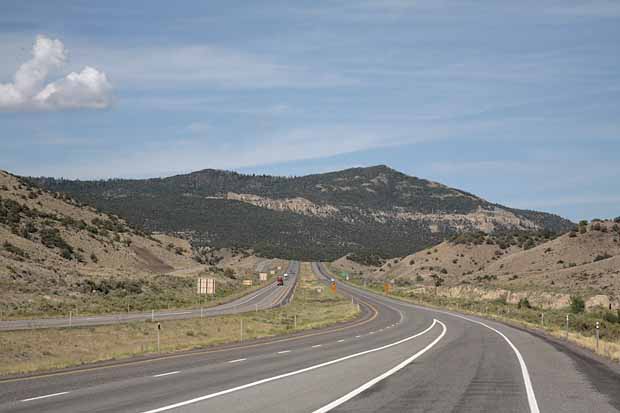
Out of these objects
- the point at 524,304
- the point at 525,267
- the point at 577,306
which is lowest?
the point at 524,304

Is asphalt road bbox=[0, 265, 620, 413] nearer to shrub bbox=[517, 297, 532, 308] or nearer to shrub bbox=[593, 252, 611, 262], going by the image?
shrub bbox=[517, 297, 532, 308]

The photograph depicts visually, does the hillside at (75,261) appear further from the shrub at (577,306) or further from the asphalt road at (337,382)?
the shrub at (577,306)

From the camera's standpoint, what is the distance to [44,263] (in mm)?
74250

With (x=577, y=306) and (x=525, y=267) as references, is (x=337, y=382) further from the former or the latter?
(x=525, y=267)

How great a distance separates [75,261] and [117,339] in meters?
51.9

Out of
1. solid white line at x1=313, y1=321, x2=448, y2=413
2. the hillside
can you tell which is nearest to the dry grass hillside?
the hillside

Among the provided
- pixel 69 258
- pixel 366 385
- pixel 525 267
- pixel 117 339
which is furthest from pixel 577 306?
pixel 69 258

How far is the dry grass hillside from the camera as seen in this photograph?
74.2 meters

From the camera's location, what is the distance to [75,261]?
85938mm

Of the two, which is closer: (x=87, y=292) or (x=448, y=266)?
(x=87, y=292)

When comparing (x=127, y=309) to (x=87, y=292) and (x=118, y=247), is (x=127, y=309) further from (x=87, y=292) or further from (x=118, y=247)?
(x=118, y=247)

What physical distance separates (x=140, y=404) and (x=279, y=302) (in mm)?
64298

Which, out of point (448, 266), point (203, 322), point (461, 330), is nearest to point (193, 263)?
point (448, 266)

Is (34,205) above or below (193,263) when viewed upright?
above
